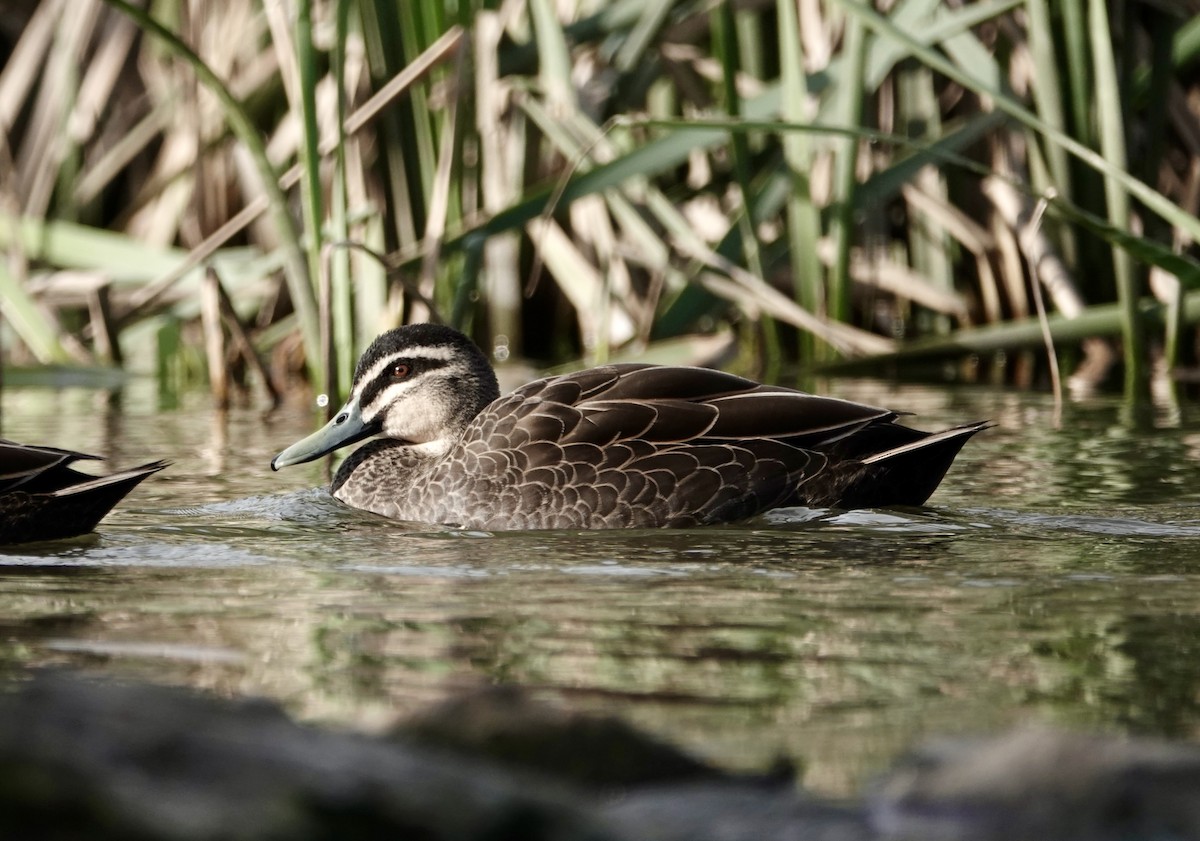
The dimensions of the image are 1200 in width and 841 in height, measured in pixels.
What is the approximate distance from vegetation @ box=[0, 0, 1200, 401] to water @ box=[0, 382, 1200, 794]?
241cm

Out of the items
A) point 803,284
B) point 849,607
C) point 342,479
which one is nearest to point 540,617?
point 849,607

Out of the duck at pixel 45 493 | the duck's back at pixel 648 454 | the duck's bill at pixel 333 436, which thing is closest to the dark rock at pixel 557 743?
the duck at pixel 45 493

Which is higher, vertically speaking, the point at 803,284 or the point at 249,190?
the point at 249,190

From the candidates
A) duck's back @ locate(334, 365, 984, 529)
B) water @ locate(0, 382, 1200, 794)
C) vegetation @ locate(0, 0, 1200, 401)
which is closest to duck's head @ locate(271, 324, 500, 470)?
water @ locate(0, 382, 1200, 794)

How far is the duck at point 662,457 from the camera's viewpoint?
6.21 m

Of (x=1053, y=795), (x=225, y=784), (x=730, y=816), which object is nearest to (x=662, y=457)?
(x=730, y=816)

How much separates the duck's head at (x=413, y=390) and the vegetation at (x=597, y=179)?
4.83ft

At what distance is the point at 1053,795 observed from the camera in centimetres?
288

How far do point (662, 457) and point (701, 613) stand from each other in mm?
1704

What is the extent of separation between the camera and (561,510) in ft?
20.3

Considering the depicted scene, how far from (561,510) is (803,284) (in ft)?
13.9

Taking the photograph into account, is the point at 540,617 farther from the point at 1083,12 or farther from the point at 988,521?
the point at 1083,12

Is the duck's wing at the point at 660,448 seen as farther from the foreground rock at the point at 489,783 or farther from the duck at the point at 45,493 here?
the foreground rock at the point at 489,783

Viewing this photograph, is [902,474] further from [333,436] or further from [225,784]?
[225,784]
